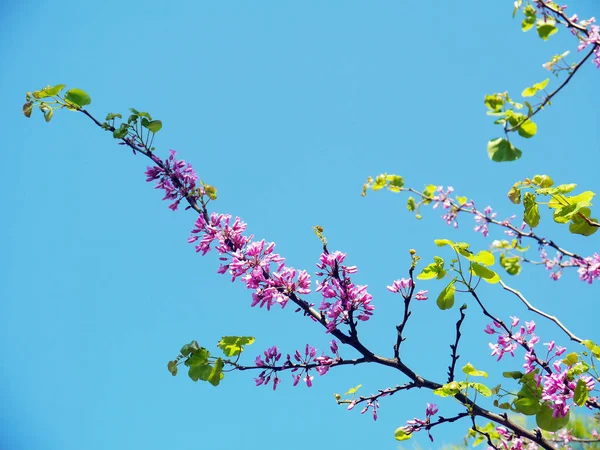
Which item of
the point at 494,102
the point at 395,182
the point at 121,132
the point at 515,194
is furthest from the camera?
→ the point at 395,182

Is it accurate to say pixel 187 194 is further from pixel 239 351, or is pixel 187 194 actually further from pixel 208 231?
pixel 239 351

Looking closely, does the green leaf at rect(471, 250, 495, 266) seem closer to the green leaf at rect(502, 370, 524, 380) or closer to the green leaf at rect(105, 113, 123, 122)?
the green leaf at rect(502, 370, 524, 380)

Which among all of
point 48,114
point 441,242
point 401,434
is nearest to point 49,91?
point 48,114

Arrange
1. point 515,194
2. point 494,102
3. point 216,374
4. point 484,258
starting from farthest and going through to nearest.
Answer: point 515,194, point 216,374, point 484,258, point 494,102

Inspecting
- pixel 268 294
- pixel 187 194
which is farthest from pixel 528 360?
pixel 187 194

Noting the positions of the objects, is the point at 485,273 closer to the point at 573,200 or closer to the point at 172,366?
the point at 573,200

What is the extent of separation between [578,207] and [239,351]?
175 centimetres

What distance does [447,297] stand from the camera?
2.38 meters

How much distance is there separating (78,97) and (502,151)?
7.05ft

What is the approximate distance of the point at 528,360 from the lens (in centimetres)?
250

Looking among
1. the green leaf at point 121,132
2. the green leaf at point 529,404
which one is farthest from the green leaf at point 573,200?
the green leaf at point 121,132

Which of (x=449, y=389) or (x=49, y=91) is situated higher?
(x=49, y=91)

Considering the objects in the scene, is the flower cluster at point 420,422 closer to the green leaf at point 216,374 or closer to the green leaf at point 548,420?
the green leaf at point 548,420

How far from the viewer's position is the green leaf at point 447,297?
7.73 feet
